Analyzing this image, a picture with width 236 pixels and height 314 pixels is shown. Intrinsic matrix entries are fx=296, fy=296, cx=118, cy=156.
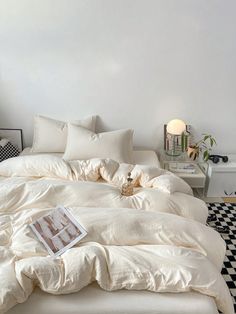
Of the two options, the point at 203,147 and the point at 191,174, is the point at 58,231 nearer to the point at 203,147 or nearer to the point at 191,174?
the point at 191,174

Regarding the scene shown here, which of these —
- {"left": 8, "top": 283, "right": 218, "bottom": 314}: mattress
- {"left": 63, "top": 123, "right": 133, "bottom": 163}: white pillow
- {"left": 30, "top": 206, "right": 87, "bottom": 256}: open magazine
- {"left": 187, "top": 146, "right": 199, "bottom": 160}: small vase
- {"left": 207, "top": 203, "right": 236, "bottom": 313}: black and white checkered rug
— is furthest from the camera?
{"left": 187, "top": 146, "right": 199, "bottom": 160}: small vase

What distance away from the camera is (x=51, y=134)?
3.11 metres

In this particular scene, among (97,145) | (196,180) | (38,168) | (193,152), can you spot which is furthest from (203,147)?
(38,168)

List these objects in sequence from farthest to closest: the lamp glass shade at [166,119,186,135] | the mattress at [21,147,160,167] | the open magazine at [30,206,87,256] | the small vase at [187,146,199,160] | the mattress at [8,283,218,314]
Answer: the small vase at [187,146,199,160]
the lamp glass shade at [166,119,186,135]
the mattress at [21,147,160,167]
the open magazine at [30,206,87,256]
the mattress at [8,283,218,314]

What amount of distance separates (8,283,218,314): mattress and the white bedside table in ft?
5.60

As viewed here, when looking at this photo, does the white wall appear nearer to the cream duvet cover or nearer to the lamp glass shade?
the lamp glass shade

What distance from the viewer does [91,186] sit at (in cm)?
215

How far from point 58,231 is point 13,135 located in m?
1.91

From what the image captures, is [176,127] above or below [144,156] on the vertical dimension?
above

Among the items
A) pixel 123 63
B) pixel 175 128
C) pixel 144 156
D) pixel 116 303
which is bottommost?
pixel 116 303

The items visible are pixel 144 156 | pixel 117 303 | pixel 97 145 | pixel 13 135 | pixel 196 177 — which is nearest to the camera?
pixel 117 303

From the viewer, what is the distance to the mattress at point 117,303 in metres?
1.36

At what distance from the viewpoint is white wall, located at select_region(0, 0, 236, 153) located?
2910 millimetres

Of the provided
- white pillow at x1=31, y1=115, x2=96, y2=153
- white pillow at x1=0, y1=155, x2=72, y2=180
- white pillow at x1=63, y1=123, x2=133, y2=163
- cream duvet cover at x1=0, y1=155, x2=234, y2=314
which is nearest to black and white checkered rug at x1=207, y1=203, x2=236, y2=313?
cream duvet cover at x1=0, y1=155, x2=234, y2=314
